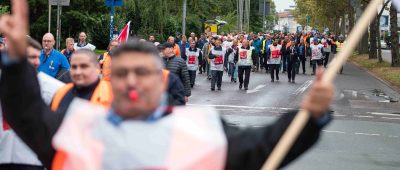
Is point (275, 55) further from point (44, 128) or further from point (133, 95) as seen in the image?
point (133, 95)

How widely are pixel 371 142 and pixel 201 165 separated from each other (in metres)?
10.3

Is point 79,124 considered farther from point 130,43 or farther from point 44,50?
point 44,50

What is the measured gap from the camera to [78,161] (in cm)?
284

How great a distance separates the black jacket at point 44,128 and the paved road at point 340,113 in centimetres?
687

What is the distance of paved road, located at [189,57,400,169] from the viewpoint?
35.8ft

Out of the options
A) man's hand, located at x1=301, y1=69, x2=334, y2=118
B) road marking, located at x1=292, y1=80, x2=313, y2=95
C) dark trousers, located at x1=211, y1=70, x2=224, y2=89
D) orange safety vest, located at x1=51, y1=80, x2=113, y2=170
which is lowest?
road marking, located at x1=292, y1=80, x2=313, y2=95

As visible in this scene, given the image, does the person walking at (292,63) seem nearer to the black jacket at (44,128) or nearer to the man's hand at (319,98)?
the black jacket at (44,128)

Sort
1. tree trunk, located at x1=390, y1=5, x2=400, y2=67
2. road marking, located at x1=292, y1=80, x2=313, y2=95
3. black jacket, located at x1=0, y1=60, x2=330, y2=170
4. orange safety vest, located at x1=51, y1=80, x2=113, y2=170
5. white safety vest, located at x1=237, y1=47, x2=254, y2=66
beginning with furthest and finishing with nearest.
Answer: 1. tree trunk, located at x1=390, y1=5, x2=400, y2=67
2. white safety vest, located at x1=237, y1=47, x2=254, y2=66
3. road marking, located at x1=292, y1=80, x2=313, y2=95
4. orange safety vest, located at x1=51, y1=80, x2=113, y2=170
5. black jacket, located at x1=0, y1=60, x2=330, y2=170

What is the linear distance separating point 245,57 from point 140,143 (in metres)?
21.4

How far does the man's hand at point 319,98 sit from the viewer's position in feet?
9.48

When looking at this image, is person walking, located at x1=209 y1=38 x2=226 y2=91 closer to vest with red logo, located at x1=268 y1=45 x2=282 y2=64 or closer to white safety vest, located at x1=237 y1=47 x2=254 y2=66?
white safety vest, located at x1=237 y1=47 x2=254 y2=66

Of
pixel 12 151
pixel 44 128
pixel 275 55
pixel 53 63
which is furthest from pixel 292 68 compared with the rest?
pixel 44 128

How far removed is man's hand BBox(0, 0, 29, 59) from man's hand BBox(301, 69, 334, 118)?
1136 millimetres

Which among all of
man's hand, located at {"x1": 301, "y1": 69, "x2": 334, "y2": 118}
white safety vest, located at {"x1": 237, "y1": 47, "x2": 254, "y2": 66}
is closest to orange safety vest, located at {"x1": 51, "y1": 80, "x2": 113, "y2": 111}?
man's hand, located at {"x1": 301, "y1": 69, "x2": 334, "y2": 118}
